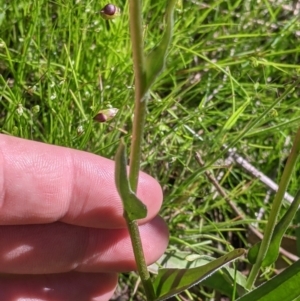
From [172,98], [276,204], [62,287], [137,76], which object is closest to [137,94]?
[137,76]

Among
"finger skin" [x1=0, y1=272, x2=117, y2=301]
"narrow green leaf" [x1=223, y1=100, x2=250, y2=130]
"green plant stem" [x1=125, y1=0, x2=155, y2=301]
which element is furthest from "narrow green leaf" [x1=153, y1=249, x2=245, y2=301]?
"narrow green leaf" [x1=223, y1=100, x2=250, y2=130]

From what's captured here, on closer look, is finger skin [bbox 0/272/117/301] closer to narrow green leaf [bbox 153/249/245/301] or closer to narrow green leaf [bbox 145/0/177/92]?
narrow green leaf [bbox 153/249/245/301]

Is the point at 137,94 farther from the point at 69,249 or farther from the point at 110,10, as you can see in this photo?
the point at 69,249

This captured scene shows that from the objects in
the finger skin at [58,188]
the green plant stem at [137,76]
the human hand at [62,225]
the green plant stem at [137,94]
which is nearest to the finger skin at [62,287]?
the human hand at [62,225]

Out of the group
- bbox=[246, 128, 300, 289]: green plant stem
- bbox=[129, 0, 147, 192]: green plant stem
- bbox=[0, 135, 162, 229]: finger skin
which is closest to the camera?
bbox=[129, 0, 147, 192]: green plant stem

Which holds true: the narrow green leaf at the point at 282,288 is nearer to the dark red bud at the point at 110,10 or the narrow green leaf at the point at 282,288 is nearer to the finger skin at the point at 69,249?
the finger skin at the point at 69,249

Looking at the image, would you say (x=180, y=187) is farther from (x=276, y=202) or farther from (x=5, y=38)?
(x=5, y=38)

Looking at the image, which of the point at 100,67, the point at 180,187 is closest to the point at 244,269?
the point at 180,187
